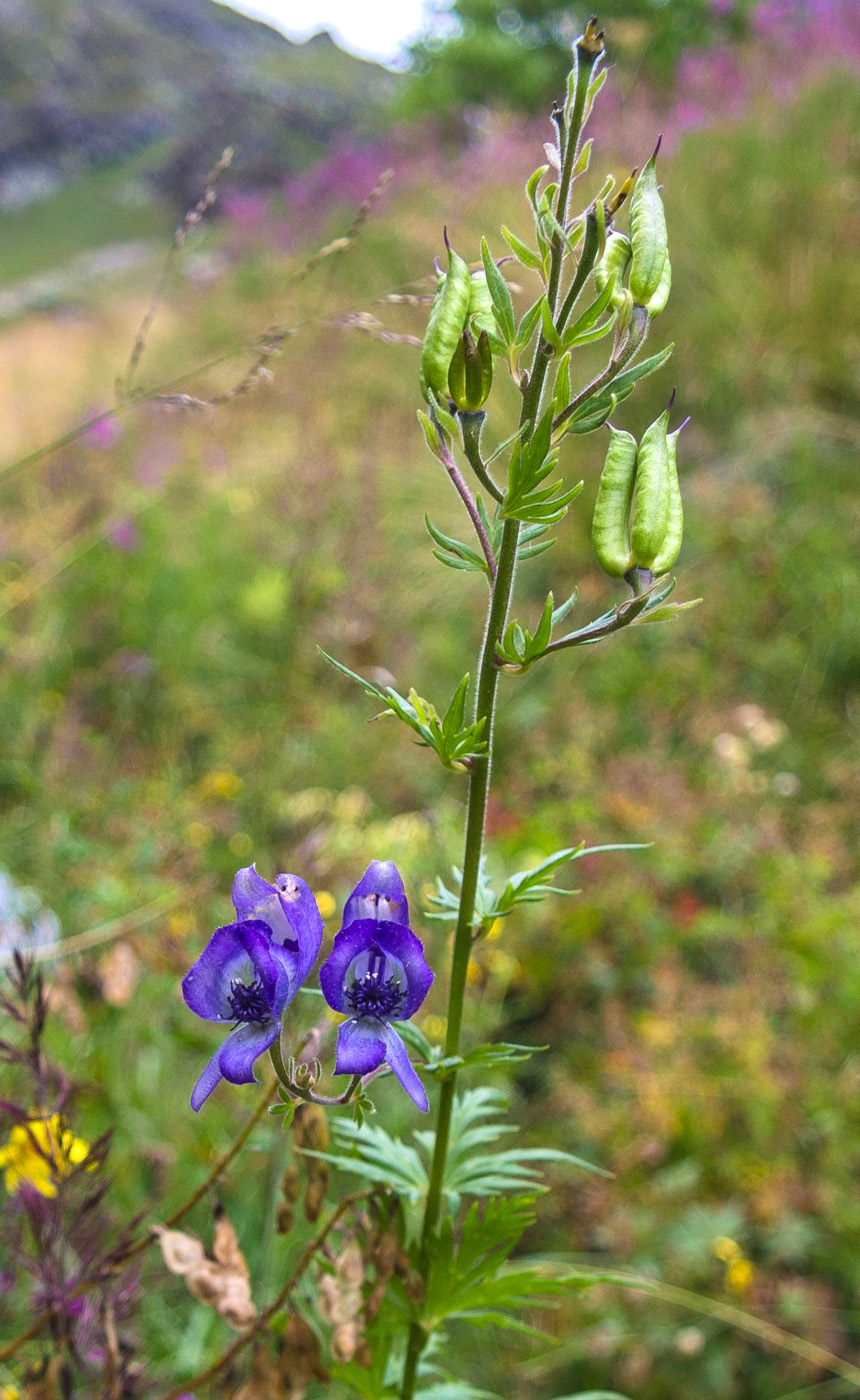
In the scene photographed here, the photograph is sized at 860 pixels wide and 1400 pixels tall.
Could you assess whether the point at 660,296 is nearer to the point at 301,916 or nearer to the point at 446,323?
the point at 446,323

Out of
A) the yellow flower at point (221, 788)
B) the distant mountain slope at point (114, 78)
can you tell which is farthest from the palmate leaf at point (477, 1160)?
the distant mountain slope at point (114, 78)

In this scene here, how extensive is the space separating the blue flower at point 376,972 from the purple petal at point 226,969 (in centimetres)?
4

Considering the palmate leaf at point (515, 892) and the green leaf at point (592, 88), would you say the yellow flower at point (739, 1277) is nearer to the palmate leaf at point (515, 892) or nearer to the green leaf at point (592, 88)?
the palmate leaf at point (515, 892)

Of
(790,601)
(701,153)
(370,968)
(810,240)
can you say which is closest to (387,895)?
(370,968)

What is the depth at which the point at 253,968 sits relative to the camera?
0.69 meters

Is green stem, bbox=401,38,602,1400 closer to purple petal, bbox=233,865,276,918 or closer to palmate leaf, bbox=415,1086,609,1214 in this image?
palmate leaf, bbox=415,1086,609,1214

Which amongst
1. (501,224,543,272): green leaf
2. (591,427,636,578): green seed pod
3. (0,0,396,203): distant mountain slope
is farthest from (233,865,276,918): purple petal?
(0,0,396,203): distant mountain slope

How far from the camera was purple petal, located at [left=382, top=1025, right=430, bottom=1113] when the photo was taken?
62 centimetres

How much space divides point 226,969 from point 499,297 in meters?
0.51

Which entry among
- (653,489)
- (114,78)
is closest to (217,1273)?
(653,489)

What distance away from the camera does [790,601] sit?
434 centimetres

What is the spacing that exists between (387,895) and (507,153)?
28.8 feet

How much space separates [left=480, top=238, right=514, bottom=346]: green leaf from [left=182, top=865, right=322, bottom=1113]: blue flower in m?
0.43

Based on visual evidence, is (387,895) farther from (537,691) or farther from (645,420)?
(645,420)
